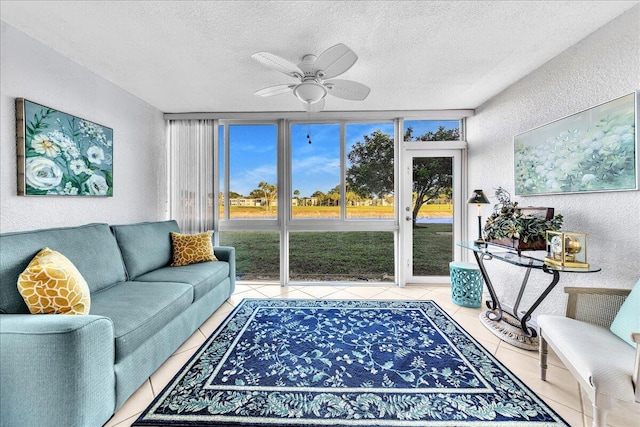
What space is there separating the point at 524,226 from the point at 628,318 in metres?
0.95

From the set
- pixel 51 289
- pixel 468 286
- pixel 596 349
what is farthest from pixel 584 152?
pixel 51 289

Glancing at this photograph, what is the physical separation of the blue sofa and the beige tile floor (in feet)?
0.28

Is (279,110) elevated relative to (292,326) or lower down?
elevated

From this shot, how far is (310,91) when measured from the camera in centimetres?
219

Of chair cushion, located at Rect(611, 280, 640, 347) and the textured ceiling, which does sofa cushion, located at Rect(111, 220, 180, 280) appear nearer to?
the textured ceiling

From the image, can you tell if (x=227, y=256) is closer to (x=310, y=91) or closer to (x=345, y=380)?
(x=345, y=380)

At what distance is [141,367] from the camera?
171cm

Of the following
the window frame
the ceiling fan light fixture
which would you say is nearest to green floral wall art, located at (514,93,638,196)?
the window frame

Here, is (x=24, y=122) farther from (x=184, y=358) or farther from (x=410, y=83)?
(x=410, y=83)

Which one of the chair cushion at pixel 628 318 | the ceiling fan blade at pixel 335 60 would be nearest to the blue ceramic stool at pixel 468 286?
the chair cushion at pixel 628 318

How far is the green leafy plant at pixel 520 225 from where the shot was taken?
87.1 inches

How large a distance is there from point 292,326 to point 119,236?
194cm

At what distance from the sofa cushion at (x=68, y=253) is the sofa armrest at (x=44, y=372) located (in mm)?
402

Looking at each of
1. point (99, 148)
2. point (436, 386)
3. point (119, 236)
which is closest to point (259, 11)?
point (99, 148)
